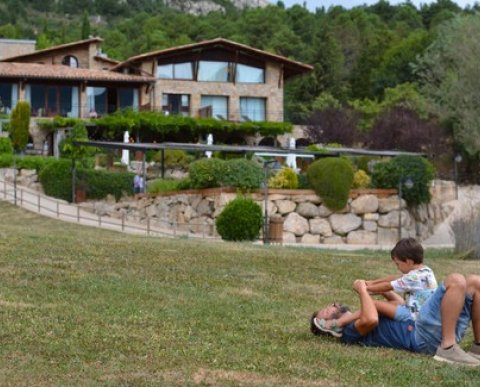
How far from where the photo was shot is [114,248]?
14375 millimetres

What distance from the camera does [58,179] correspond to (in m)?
37.2

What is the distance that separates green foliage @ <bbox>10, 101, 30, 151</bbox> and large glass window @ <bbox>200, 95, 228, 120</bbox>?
493 inches

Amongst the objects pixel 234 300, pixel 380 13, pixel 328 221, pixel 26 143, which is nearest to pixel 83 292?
pixel 234 300

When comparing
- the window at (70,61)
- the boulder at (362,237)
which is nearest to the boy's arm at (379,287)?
the boulder at (362,237)

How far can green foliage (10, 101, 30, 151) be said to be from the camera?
43.8 m

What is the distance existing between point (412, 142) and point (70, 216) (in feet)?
61.3

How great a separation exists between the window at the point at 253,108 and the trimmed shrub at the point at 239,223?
95.4ft

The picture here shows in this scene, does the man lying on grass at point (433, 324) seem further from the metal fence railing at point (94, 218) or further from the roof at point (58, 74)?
the roof at point (58, 74)

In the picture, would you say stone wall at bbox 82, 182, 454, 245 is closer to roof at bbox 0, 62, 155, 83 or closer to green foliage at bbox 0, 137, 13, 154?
green foliage at bbox 0, 137, 13, 154

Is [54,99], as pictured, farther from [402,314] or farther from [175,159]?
[402,314]

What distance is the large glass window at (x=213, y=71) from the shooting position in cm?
5409

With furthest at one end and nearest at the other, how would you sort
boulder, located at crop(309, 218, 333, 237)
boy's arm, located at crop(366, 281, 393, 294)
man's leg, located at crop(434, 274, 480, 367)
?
boulder, located at crop(309, 218, 333, 237), boy's arm, located at crop(366, 281, 393, 294), man's leg, located at crop(434, 274, 480, 367)

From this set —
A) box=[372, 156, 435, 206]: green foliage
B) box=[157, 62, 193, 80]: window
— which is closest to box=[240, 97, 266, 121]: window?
box=[157, 62, 193, 80]: window

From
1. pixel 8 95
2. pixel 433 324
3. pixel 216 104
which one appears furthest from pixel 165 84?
pixel 433 324
